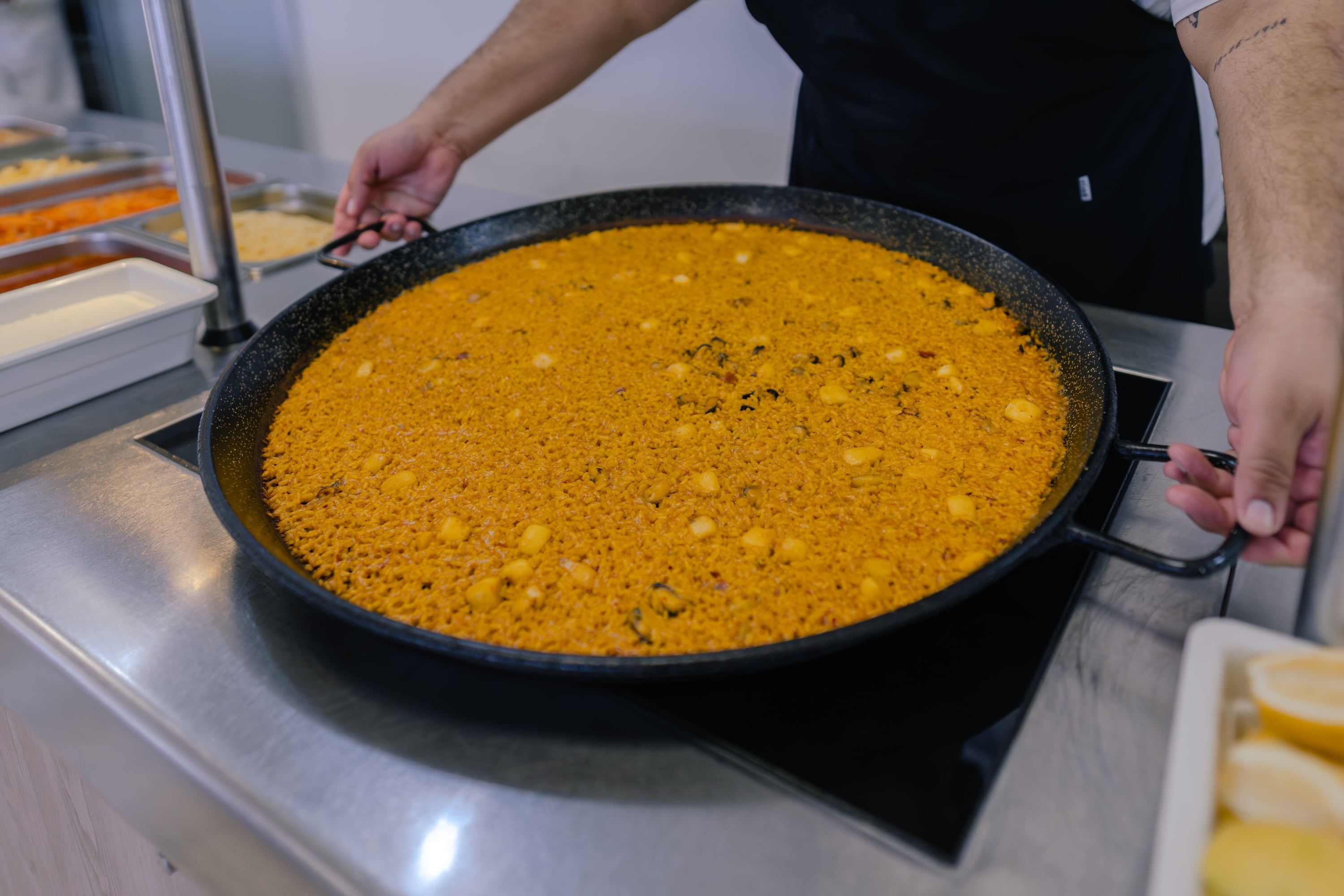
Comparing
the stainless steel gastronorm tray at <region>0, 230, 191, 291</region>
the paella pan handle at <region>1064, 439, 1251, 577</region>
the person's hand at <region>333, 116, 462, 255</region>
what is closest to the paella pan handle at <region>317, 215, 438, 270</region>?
the person's hand at <region>333, 116, 462, 255</region>

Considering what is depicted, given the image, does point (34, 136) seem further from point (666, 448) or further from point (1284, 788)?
point (1284, 788)

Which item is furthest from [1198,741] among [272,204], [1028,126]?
[272,204]

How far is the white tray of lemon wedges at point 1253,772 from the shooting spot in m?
0.47

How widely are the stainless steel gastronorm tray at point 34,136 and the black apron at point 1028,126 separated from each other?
2.36 meters

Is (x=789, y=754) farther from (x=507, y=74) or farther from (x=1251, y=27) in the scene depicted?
(x=507, y=74)

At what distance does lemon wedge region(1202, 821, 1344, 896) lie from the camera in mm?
460

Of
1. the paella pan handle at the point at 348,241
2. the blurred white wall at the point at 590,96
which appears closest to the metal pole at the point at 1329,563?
the paella pan handle at the point at 348,241

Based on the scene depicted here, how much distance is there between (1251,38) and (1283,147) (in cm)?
20

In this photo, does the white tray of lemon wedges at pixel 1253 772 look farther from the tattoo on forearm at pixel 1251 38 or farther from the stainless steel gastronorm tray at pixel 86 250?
the stainless steel gastronorm tray at pixel 86 250

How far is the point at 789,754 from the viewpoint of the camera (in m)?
0.68

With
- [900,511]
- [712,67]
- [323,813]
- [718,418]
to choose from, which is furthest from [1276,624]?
[712,67]

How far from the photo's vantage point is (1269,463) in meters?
0.70

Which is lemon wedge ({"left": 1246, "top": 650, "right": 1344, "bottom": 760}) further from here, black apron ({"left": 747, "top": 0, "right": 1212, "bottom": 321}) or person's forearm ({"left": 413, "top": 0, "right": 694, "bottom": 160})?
person's forearm ({"left": 413, "top": 0, "right": 694, "bottom": 160})

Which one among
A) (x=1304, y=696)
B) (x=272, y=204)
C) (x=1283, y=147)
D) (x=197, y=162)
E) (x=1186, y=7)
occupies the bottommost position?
(x=272, y=204)
